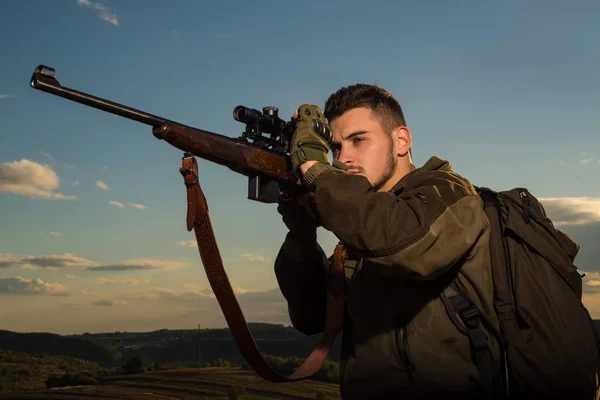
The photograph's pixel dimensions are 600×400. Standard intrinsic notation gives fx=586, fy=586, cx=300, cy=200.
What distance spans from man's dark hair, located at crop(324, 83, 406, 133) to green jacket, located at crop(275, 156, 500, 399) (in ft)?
3.19

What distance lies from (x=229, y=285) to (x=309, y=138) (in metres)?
1.54

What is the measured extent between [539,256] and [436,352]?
104 cm

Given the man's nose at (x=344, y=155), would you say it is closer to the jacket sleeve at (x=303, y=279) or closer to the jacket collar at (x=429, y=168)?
the jacket collar at (x=429, y=168)

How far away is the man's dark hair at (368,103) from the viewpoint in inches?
226

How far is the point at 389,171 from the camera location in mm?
5422

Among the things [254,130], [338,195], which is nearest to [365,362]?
[338,195]

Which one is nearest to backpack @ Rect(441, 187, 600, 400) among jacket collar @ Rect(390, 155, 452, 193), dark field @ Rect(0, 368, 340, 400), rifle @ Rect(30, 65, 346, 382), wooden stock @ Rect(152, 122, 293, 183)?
jacket collar @ Rect(390, 155, 452, 193)

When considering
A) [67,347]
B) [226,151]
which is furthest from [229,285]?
[67,347]

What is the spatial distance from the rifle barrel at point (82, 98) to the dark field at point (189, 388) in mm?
21249

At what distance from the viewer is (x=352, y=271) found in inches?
230

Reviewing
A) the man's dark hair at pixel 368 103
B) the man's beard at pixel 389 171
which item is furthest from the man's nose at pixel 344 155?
Answer: the man's dark hair at pixel 368 103

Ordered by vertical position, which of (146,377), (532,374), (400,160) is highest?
(400,160)

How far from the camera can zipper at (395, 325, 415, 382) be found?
4.44 metres

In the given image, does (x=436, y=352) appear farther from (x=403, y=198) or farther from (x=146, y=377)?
(x=146, y=377)
